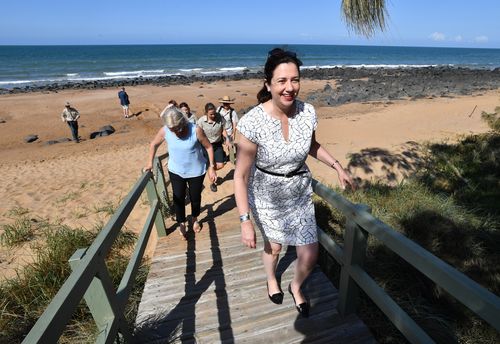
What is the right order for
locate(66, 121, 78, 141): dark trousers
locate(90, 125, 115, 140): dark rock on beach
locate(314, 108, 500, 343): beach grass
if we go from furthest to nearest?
locate(90, 125, 115, 140): dark rock on beach → locate(66, 121, 78, 141): dark trousers → locate(314, 108, 500, 343): beach grass

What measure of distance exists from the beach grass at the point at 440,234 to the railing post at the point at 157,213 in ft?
7.03

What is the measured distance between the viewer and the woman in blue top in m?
3.71

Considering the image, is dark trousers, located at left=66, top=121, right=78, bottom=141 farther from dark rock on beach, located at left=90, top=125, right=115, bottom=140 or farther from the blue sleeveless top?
the blue sleeveless top

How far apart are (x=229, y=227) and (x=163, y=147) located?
314 inches

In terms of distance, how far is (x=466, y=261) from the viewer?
385 cm

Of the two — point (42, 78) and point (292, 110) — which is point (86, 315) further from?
point (42, 78)

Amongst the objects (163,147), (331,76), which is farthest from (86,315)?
(331,76)

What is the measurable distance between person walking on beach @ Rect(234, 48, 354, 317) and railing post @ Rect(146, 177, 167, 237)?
1.89m

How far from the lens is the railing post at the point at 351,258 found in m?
2.35

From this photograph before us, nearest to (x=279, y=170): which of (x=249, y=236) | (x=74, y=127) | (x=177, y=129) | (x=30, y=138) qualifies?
(x=249, y=236)

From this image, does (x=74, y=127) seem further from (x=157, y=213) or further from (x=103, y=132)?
(x=157, y=213)

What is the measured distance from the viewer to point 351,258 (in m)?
2.48

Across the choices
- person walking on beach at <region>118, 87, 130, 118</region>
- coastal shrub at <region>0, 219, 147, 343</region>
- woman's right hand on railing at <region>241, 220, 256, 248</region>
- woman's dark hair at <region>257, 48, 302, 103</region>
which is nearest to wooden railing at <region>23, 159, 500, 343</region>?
woman's right hand on railing at <region>241, 220, 256, 248</region>

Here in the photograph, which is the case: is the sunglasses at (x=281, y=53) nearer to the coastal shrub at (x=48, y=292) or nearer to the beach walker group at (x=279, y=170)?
the beach walker group at (x=279, y=170)
